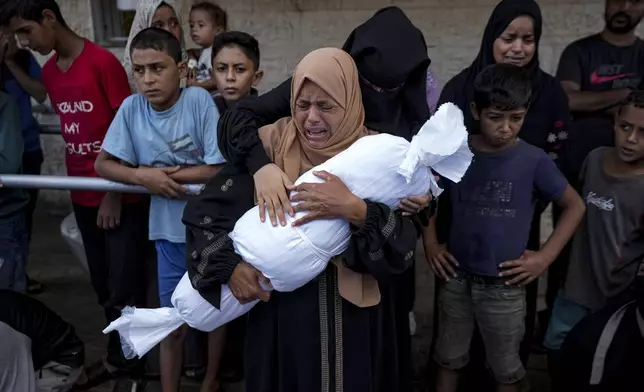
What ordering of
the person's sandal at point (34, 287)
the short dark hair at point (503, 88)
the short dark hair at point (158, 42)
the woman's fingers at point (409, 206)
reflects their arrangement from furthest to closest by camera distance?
1. the person's sandal at point (34, 287)
2. the short dark hair at point (158, 42)
3. the short dark hair at point (503, 88)
4. the woman's fingers at point (409, 206)

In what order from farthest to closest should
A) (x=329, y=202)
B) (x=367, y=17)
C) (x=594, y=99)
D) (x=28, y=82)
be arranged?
(x=367, y=17) → (x=28, y=82) → (x=594, y=99) → (x=329, y=202)

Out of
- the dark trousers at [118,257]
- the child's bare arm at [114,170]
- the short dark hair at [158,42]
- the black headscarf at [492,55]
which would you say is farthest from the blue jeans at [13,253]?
the black headscarf at [492,55]

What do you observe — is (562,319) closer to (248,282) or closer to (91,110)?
(248,282)

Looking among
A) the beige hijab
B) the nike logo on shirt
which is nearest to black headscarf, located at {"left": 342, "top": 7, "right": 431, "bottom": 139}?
the beige hijab

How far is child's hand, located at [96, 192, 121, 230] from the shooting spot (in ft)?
8.52

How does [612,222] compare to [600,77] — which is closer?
[612,222]

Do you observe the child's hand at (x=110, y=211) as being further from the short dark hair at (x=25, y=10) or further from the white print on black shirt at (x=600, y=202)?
the white print on black shirt at (x=600, y=202)

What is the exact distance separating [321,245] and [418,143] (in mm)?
377

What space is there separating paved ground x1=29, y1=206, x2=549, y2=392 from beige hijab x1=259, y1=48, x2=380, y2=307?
4.56 ft

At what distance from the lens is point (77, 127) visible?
8.84 ft

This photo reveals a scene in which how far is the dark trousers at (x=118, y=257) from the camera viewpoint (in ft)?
8.79

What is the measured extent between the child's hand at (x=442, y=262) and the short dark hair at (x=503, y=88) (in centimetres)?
55

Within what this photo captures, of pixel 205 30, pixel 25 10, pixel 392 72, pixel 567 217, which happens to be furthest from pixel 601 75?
pixel 25 10

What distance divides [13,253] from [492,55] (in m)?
2.24
